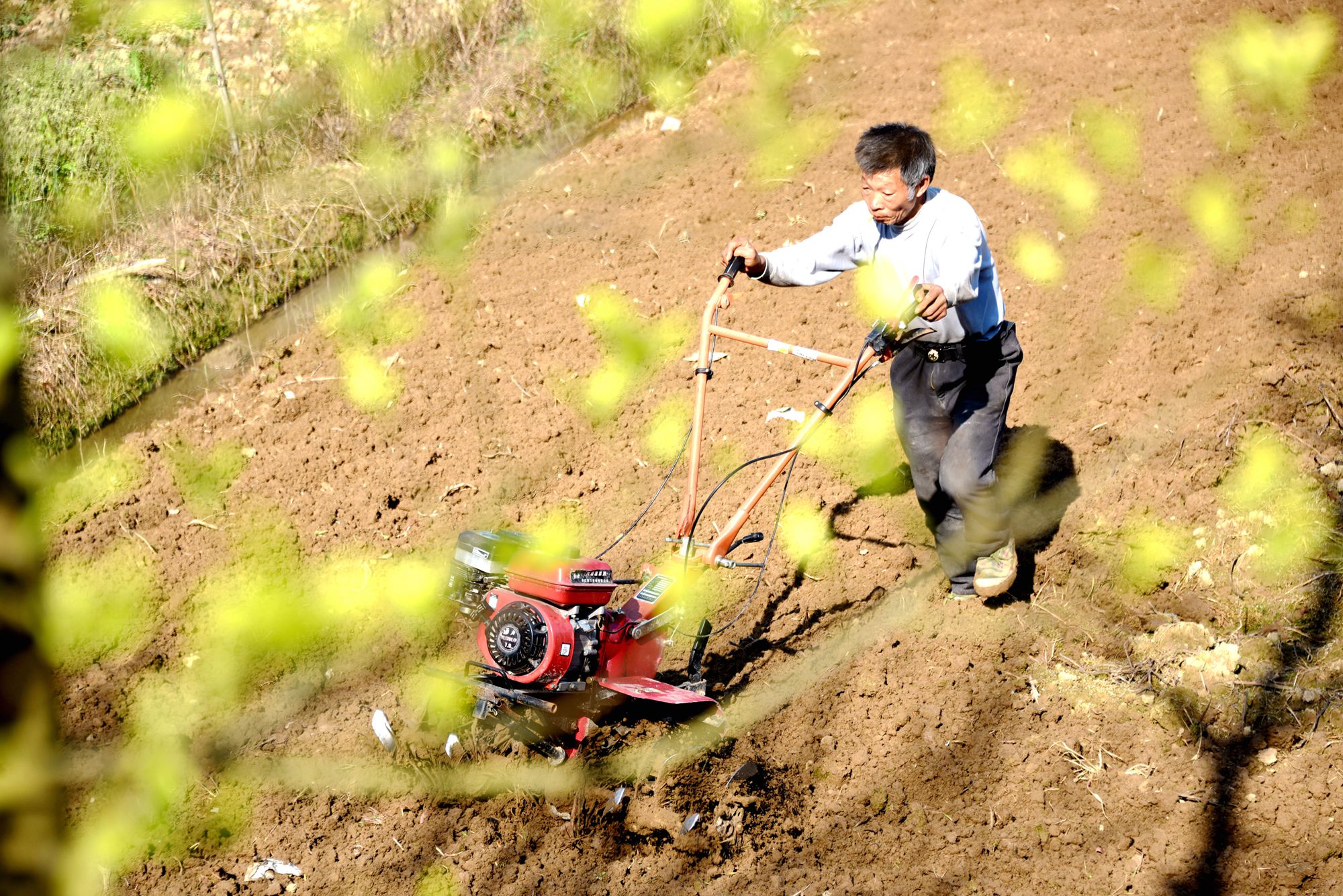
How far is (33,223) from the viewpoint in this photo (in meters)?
7.50

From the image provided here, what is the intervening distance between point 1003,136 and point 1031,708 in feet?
14.6

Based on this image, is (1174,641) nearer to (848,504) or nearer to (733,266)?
(848,504)

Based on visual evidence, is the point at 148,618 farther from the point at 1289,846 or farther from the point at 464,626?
the point at 1289,846

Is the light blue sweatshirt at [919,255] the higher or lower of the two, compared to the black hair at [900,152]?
lower

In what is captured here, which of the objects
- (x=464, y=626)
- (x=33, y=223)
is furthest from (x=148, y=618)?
(x=33, y=223)

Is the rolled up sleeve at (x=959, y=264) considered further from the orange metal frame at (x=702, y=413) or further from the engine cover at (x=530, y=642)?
the engine cover at (x=530, y=642)

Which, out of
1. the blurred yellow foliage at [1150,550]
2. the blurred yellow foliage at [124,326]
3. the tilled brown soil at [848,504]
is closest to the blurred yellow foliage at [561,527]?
the tilled brown soil at [848,504]

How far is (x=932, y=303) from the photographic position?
4.14 meters

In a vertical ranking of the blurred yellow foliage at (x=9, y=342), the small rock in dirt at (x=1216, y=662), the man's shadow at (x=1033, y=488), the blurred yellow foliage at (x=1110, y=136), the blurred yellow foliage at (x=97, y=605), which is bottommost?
the man's shadow at (x=1033, y=488)

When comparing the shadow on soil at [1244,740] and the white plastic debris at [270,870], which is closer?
the shadow on soil at [1244,740]

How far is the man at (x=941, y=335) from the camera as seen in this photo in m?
4.46

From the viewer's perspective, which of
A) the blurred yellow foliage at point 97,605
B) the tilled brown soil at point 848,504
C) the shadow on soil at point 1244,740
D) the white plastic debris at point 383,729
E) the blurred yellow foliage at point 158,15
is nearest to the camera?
the shadow on soil at point 1244,740

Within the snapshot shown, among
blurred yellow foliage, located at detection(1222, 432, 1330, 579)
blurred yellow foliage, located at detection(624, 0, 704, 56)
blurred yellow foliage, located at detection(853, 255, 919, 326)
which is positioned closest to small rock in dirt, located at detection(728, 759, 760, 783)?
blurred yellow foliage, located at detection(853, 255, 919, 326)

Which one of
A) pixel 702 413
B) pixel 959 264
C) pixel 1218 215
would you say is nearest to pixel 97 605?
pixel 702 413
